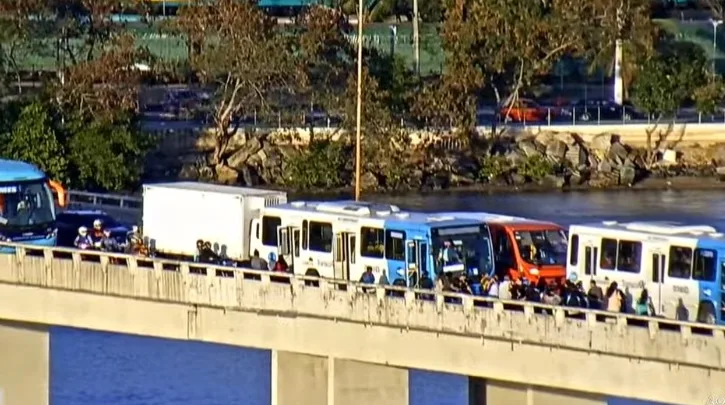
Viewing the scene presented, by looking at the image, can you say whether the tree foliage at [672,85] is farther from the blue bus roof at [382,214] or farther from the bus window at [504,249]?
the bus window at [504,249]

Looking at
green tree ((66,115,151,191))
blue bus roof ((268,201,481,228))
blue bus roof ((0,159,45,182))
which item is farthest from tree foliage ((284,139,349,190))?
blue bus roof ((268,201,481,228))

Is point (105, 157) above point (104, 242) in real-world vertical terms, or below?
below

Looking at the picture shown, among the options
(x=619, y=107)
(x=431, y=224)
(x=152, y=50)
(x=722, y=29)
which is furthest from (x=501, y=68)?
(x=431, y=224)

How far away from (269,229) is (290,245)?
0.83m

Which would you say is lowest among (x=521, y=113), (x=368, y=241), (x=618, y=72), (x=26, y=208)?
(x=521, y=113)

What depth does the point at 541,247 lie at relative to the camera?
106 ft

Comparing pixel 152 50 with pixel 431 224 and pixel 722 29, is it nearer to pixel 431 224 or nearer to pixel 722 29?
pixel 722 29

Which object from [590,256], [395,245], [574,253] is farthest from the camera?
[395,245]

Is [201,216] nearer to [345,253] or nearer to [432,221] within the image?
[345,253]

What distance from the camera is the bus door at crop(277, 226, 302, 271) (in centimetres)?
3303

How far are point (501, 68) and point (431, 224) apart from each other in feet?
107

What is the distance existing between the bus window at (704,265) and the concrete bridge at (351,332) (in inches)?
96.2

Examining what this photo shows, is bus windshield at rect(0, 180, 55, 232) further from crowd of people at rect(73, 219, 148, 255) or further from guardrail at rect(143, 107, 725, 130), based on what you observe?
guardrail at rect(143, 107, 725, 130)

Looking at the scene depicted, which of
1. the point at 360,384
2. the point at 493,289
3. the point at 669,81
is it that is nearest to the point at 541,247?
the point at 493,289
